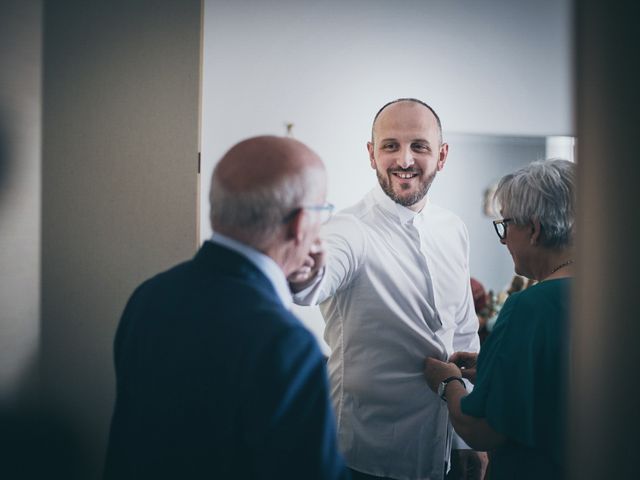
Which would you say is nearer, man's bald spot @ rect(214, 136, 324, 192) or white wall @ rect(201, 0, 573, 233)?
man's bald spot @ rect(214, 136, 324, 192)

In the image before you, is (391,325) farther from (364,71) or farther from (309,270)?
(364,71)

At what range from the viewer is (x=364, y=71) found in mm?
3100

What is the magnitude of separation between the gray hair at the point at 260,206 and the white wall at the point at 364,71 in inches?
70.4

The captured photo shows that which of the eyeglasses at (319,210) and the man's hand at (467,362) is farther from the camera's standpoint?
the man's hand at (467,362)

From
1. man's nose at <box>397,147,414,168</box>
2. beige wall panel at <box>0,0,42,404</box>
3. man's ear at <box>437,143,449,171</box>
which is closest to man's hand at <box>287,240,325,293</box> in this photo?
man's nose at <box>397,147,414,168</box>

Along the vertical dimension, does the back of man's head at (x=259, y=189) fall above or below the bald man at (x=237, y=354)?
above

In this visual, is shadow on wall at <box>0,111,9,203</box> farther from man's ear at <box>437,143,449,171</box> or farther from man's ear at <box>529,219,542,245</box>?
man's ear at <box>529,219,542,245</box>

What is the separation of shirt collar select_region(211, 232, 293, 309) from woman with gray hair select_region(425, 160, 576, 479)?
0.53m

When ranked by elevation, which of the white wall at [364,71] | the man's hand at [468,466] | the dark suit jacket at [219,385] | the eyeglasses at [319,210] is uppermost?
the white wall at [364,71]

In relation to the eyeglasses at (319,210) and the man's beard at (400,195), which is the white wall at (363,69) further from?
the eyeglasses at (319,210)

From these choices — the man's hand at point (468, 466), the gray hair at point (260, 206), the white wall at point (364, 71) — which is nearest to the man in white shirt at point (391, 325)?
the man's hand at point (468, 466)

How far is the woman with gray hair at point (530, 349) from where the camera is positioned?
113cm

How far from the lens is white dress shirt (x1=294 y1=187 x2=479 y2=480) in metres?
1.63

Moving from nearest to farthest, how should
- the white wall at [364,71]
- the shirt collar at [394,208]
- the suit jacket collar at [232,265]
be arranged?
1. the suit jacket collar at [232,265]
2. the shirt collar at [394,208]
3. the white wall at [364,71]
